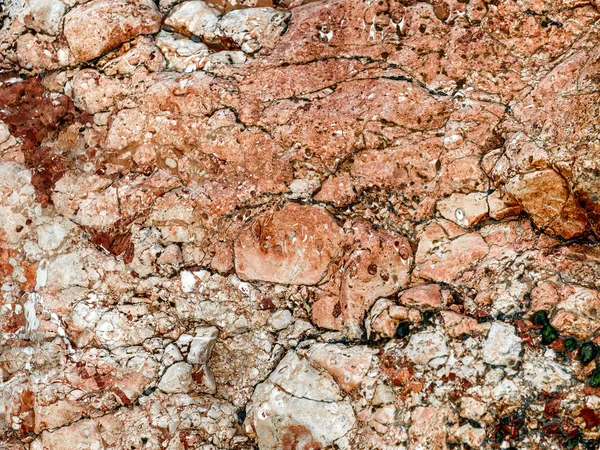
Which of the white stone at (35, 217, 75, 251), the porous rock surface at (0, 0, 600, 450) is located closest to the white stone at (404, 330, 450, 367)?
the porous rock surface at (0, 0, 600, 450)

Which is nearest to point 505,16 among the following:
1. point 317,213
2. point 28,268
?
point 317,213

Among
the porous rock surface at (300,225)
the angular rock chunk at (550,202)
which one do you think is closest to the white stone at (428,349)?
the porous rock surface at (300,225)

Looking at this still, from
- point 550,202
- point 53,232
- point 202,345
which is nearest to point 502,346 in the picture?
point 550,202

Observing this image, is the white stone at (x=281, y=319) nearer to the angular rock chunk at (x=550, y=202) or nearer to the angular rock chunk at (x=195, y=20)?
the angular rock chunk at (x=550, y=202)

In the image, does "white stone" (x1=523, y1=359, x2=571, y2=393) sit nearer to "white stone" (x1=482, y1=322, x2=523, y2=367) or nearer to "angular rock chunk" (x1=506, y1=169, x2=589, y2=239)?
"white stone" (x1=482, y1=322, x2=523, y2=367)

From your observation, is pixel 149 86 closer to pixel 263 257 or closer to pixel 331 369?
pixel 263 257

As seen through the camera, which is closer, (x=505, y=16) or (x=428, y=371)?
(x=428, y=371)
